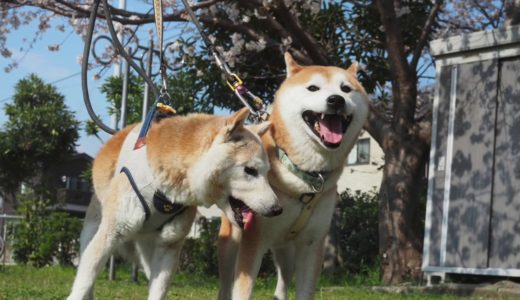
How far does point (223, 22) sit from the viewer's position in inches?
400

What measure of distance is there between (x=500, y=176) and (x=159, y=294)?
5904mm

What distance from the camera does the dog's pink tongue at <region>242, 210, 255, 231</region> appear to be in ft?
12.8

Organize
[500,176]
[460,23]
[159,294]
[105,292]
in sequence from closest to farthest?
[159,294], [105,292], [500,176], [460,23]

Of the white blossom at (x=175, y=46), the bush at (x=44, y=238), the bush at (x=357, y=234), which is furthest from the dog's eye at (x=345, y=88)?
the bush at (x=44, y=238)

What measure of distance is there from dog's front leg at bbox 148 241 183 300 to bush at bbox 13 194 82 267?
10.8 metres

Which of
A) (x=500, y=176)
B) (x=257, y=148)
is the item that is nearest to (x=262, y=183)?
(x=257, y=148)

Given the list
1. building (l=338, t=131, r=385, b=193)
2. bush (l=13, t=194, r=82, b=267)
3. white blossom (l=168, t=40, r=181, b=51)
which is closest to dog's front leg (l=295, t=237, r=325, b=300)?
white blossom (l=168, t=40, r=181, b=51)

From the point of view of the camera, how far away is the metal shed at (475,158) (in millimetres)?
8719

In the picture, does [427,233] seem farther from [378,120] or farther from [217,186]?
[217,186]

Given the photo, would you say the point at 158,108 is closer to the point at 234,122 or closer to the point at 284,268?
the point at 234,122

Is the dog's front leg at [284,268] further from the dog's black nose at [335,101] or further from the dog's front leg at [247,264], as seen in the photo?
the dog's black nose at [335,101]

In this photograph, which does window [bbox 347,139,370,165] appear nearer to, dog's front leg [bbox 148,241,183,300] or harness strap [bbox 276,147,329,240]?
harness strap [bbox 276,147,329,240]

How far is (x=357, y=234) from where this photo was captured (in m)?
13.1

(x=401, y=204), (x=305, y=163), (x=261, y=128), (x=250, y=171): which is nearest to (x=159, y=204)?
(x=250, y=171)
